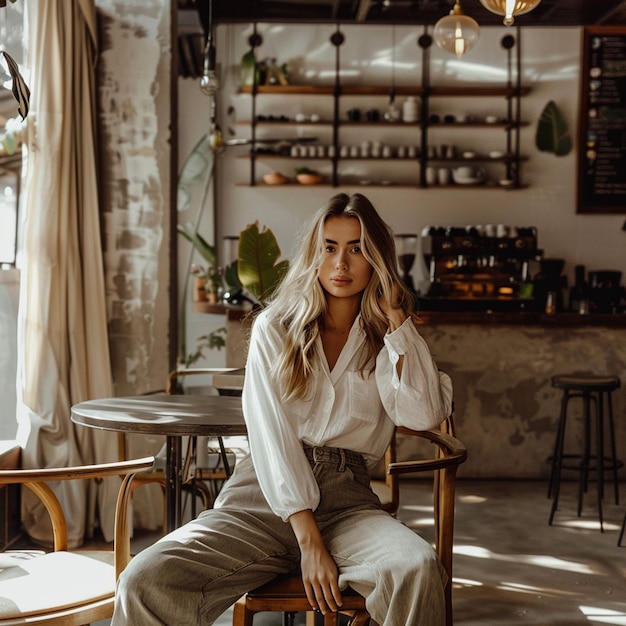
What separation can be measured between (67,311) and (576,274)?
4.84m

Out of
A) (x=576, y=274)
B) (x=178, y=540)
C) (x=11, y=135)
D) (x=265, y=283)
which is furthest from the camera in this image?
(x=576, y=274)

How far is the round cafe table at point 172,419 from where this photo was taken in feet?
7.22

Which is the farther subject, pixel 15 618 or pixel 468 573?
pixel 468 573

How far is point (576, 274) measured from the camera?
7105 millimetres

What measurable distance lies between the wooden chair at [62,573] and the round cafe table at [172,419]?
21 cm

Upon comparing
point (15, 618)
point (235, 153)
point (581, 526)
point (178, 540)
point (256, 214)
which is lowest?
point (581, 526)

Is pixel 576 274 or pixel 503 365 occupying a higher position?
pixel 576 274

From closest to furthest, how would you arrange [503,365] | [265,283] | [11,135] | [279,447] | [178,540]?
1. [178,540]
2. [279,447]
3. [11,135]
4. [265,283]
5. [503,365]

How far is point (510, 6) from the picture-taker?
11.6 ft

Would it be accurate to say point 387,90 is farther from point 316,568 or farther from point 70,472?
point 316,568

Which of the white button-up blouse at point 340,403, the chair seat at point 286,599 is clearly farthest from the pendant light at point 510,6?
the chair seat at point 286,599

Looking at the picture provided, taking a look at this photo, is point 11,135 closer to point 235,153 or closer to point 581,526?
point 581,526

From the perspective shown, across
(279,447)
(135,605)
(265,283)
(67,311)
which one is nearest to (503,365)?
(265,283)

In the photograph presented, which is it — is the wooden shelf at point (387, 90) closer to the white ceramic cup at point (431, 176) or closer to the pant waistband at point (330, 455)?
the white ceramic cup at point (431, 176)
